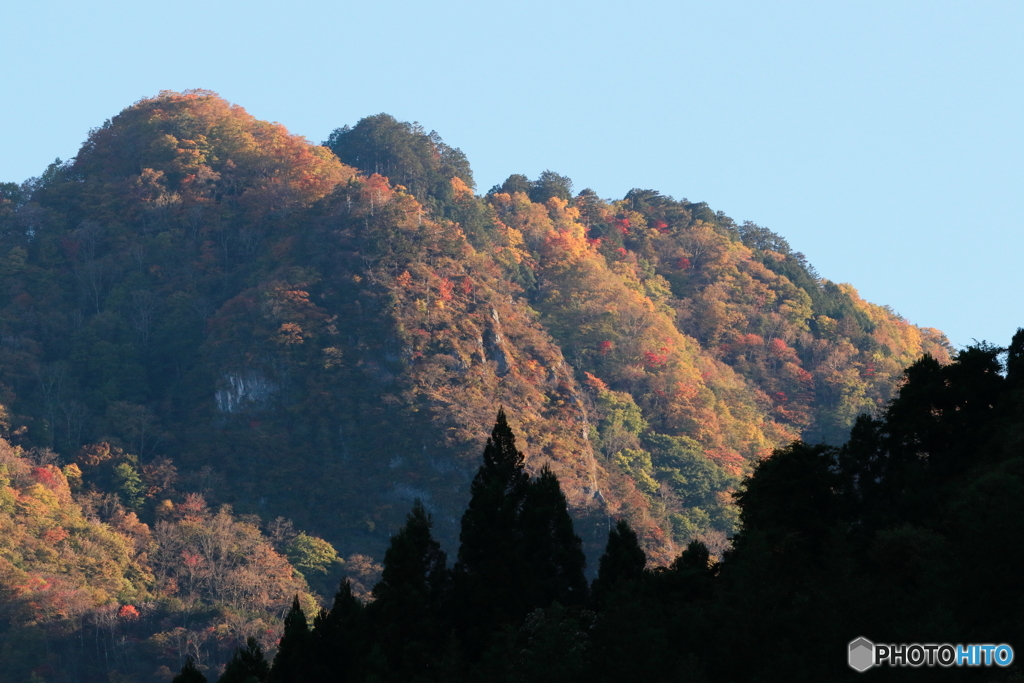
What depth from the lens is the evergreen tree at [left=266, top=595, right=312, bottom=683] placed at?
33.9 m

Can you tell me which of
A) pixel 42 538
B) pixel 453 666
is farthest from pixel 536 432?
pixel 453 666

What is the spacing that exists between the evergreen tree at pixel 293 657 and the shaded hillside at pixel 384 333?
41.3 meters

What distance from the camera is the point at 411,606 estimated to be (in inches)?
1281

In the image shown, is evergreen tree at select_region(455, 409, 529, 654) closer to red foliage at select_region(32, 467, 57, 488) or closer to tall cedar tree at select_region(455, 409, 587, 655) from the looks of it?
tall cedar tree at select_region(455, 409, 587, 655)

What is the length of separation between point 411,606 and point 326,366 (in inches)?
2129

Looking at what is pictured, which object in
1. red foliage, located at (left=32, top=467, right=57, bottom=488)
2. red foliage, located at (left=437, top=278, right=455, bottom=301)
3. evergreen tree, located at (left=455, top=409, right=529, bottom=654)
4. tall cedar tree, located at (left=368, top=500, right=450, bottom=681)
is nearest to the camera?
tall cedar tree, located at (left=368, top=500, right=450, bottom=681)

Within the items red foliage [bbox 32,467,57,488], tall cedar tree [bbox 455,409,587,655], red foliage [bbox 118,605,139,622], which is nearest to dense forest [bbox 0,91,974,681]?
red foliage [bbox 118,605,139,622]

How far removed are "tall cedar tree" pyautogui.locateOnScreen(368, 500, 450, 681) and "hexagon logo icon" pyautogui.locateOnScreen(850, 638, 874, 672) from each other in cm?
962

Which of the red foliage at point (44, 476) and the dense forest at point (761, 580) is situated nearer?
the dense forest at point (761, 580)

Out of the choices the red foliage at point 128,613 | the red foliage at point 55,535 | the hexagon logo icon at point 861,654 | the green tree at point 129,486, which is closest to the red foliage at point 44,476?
the green tree at point 129,486

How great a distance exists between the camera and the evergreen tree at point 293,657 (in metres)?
33.9

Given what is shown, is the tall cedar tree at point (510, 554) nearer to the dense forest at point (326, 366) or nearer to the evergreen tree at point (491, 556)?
the evergreen tree at point (491, 556)

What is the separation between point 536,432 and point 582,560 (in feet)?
159

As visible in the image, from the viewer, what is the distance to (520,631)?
103ft
